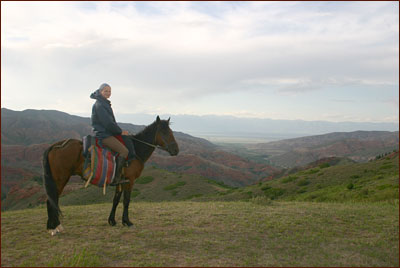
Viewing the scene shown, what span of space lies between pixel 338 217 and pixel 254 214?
314 cm

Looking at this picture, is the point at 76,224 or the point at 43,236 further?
the point at 76,224

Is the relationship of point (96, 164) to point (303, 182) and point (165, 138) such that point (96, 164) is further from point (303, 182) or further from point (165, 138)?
point (303, 182)

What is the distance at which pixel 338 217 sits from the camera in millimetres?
10266

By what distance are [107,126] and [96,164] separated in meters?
1.22

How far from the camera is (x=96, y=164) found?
8.33m

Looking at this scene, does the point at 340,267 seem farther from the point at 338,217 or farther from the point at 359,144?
the point at 359,144

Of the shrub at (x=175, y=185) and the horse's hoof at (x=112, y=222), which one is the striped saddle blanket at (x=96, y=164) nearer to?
the horse's hoof at (x=112, y=222)

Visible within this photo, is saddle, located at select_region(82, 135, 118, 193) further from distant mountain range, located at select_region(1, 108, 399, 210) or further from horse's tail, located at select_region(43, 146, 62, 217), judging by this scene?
distant mountain range, located at select_region(1, 108, 399, 210)

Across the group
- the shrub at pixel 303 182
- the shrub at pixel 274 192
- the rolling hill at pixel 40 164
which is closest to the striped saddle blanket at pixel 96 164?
the shrub at pixel 274 192

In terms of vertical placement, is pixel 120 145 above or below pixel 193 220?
above

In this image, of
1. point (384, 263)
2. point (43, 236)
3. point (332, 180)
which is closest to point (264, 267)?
point (384, 263)

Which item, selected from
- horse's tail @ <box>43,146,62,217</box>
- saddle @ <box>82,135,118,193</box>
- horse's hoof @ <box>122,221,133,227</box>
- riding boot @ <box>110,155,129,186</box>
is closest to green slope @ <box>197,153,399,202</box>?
horse's hoof @ <box>122,221,133,227</box>

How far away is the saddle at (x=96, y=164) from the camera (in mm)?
8328

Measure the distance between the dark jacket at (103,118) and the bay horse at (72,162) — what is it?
679 mm
